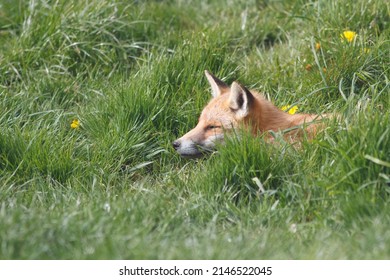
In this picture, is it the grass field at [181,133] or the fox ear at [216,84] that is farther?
the fox ear at [216,84]

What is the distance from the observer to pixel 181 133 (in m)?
7.19

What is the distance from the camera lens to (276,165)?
19.4 feet

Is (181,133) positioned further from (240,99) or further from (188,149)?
(240,99)

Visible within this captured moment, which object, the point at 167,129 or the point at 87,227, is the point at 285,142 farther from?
the point at 87,227

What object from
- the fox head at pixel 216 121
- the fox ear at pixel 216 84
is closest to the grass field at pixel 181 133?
the fox head at pixel 216 121

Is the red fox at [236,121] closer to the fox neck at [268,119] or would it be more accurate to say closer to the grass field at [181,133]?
the fox neck at [268,119]

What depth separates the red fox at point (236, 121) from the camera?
671cm

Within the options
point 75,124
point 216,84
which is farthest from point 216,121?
point 75,124

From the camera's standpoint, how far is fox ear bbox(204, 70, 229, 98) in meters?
7.17

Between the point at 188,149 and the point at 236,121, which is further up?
the point at 236,121

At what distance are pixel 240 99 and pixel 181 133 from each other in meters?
0.75

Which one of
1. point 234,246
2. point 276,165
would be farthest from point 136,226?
point 276,165

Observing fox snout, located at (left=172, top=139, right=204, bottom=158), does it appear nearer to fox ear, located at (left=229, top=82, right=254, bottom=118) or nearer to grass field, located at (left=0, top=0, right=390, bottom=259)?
grass field, located at (left=0, top=0, right=390, bottom=259)

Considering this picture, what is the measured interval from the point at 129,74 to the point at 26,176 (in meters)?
2.23
